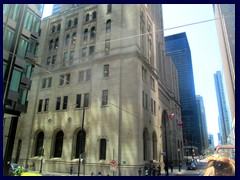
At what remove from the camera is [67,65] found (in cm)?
2900

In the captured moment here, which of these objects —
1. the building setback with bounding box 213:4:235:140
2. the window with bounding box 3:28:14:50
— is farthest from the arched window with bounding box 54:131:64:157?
the building setback with bounding box 213:4:235:140

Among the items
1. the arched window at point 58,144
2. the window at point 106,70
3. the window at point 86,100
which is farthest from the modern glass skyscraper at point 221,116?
the arched window at point 58,144

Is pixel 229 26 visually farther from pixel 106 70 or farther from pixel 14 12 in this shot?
pixel 14 12

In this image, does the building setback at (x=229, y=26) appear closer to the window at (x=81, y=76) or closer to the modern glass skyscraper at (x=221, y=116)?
the modern glass skyscraper at (x=221, y=116)

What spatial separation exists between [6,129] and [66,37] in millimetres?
18346

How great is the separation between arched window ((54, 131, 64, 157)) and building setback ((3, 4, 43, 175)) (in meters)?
8.82

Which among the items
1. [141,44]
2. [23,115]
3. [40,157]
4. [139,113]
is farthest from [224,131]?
[23,115]

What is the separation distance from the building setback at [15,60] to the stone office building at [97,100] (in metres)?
6.07

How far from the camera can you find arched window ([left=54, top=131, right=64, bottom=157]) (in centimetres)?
2642

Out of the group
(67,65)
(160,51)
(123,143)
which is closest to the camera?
(123,143)

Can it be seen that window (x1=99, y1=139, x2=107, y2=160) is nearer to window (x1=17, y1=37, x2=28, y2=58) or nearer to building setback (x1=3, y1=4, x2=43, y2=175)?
building setback (x1=3, y1=4, x2=43, y2=175)

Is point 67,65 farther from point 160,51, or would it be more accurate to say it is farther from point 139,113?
point 160,51

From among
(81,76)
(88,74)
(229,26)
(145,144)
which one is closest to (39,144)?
(81,76)
